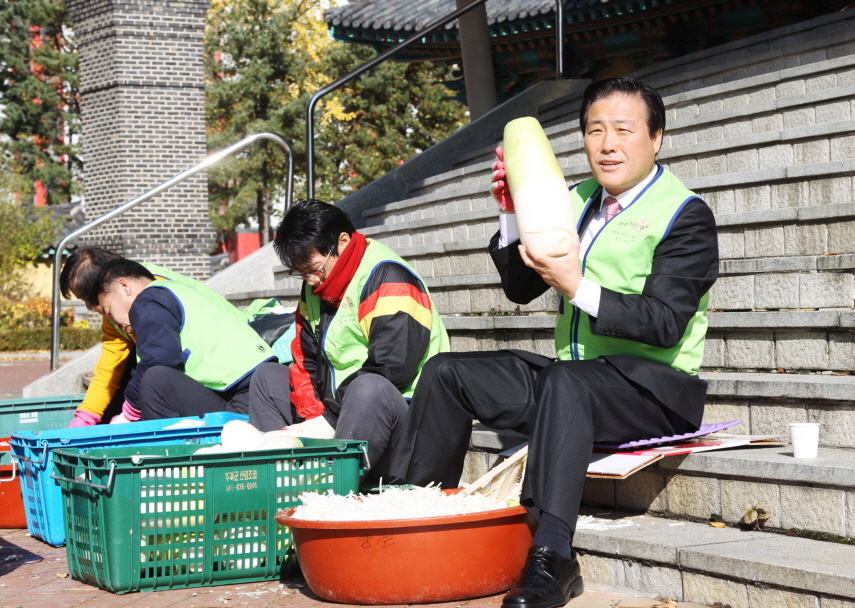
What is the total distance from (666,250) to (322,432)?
1651 millimetres

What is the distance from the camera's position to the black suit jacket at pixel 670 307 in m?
3.01

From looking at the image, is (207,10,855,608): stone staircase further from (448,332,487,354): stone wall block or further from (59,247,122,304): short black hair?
(59,247,122,304): short black hair

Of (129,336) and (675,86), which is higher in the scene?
(675,86)

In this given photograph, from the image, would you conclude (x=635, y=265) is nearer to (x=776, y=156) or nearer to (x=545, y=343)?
(x=545, y=343)

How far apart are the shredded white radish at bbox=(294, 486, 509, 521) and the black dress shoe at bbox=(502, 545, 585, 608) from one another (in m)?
0.26

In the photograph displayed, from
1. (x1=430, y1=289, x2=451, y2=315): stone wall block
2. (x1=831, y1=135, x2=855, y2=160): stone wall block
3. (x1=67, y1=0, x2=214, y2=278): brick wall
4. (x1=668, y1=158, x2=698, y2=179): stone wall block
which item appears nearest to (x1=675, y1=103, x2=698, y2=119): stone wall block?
(x1=668, y1=158, x2=698, y2=179): stone wall block

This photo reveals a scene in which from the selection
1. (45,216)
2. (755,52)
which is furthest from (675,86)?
(45,216)

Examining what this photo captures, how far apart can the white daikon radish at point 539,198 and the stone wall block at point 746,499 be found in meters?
0.97

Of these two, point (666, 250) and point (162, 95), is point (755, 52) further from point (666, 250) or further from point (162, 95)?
point (162, 95)

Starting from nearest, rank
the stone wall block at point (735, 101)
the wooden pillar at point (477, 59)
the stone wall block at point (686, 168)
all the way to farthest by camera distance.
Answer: the stone wall block at point (686, 168), the stone wall block at point (735, 101), the wooden pillar at point (477, 59)

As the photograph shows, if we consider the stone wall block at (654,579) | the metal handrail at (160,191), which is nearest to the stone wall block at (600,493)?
the stone wall block at (654,579)

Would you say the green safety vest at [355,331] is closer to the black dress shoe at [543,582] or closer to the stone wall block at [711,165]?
the black dress shoe at [543,582]

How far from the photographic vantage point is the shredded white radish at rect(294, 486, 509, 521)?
295 cm

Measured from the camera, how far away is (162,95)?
52.8 ft
